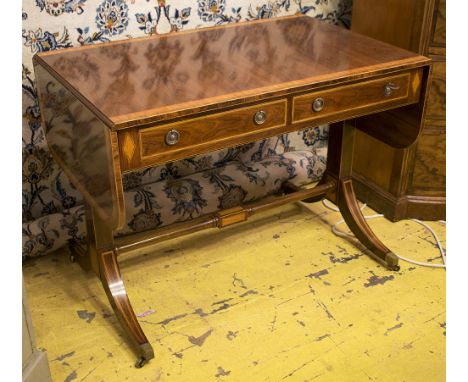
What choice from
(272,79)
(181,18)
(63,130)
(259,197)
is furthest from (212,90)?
(259,197)

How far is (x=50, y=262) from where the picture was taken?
231 centimetres

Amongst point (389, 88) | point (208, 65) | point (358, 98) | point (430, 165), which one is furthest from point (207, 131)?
point (430, 165)

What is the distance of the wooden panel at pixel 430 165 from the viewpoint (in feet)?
8.02

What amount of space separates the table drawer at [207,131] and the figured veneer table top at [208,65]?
0.04 metres

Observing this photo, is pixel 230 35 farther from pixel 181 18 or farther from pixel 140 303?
pixel 140 303

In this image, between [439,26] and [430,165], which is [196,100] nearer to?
[439,26]

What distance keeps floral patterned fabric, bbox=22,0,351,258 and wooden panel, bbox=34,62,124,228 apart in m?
0.24

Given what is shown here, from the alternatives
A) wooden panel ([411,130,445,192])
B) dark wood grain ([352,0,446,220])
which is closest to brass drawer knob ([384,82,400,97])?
dark wood grain ([352,0,446,220])

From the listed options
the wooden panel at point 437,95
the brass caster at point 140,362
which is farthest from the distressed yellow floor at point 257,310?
the wooden panel at point 437,95

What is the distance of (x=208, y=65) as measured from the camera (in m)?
1.82

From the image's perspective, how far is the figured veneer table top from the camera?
157 cm

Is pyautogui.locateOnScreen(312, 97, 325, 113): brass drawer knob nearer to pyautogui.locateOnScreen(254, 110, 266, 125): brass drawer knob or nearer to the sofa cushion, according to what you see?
pyautogui.locateOnScreen(254, 110, 266, 125): brass drawer knob

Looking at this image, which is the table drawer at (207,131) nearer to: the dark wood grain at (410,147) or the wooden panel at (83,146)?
the wooden panel at (83,146)

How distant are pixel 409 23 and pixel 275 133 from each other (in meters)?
0.89
